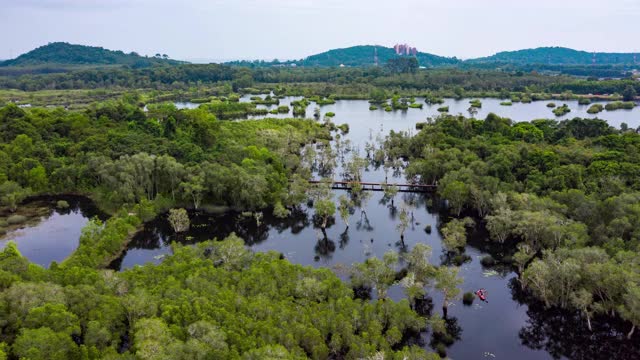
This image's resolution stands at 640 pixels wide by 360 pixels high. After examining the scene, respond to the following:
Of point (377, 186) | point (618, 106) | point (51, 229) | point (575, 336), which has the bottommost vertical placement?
point (575, 336)

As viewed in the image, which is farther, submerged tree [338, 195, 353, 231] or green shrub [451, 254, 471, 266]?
submerged tree [338, 195, 353, 231]

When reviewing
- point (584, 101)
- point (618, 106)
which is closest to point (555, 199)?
point (618, 106)

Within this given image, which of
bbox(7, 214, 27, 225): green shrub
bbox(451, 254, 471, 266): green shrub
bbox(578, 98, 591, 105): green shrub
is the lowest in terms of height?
bbox(451, 254, 471, 266): green shrub

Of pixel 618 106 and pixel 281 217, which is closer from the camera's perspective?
pixel 281 217

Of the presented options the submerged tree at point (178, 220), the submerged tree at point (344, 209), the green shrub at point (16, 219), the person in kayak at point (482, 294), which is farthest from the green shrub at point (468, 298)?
the green shrub at point (16, 219)

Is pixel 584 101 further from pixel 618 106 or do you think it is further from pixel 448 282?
pixel 448 282

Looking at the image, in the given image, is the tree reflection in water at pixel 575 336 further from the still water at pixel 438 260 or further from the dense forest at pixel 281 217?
the dense forest at pixel 281 217

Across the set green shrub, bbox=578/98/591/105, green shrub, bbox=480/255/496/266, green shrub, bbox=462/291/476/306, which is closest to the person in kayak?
green shrub, bbox=462/291/476/306

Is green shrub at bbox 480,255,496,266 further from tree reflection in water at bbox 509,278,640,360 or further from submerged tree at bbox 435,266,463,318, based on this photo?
submerged tree at bbox 435,266,463,318

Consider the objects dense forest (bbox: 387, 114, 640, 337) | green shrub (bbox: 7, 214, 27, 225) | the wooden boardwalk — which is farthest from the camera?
the wooden boardwalk
